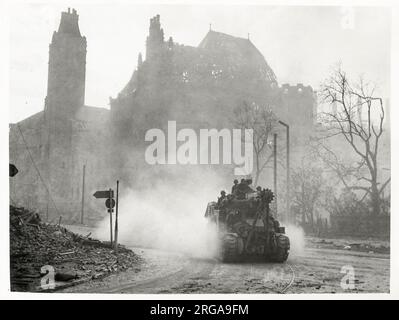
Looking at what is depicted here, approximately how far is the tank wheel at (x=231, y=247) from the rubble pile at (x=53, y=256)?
9.52ft

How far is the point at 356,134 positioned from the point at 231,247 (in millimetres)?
10250

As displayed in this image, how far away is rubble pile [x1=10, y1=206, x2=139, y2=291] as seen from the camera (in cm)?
1071

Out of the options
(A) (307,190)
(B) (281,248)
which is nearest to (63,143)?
(A) (307,190)

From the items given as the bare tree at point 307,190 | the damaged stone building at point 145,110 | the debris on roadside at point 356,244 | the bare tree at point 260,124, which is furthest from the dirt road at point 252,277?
the damaged stone building at point 145,110

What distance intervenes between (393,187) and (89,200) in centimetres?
2279

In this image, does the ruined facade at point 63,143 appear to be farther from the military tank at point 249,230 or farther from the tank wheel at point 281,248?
the tank wheel at point 281,248

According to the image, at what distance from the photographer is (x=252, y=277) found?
1134 cm

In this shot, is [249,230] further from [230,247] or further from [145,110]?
[145,110]

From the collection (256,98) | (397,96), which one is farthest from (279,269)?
(256,98)

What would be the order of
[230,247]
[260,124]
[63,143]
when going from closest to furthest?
1. [230,247]
2. [260,124]
3. [63,143]

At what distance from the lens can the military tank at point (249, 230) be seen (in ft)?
45.3

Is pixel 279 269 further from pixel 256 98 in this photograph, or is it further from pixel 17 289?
pixel 256 98

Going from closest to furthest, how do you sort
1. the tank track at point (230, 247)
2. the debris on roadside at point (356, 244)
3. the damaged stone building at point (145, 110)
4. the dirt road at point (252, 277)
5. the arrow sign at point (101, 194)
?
1. the dirt road at point (252, 277)
2. the arrow sign at point (101, 194)
3. the tank track at point (230, 247)
4. the debris on roadside at point (356, 244)
5. the damaged stone building at point (145, 110)

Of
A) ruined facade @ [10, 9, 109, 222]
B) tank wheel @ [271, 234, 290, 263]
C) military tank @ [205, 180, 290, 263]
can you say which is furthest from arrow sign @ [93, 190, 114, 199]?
ruined facade @ [10, 9, 109, 222]
